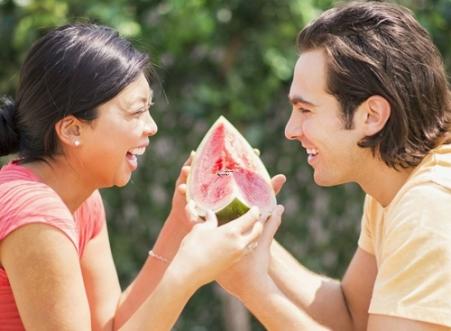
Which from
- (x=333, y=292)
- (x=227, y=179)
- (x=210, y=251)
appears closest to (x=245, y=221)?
(x=210, y=251)

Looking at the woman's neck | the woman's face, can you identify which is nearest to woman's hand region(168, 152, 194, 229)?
the woman's face

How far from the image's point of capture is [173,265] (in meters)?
2.65

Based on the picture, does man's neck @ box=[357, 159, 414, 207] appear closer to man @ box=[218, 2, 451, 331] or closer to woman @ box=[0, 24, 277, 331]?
man @ box=[218, 2, 451, 331]

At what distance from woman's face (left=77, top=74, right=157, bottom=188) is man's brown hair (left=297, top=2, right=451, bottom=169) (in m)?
0.62

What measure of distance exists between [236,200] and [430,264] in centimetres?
65

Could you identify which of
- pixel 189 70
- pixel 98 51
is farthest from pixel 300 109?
pixel 189 70

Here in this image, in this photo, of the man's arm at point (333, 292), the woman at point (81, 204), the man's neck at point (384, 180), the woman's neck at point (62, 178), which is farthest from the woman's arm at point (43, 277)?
the man's neck at point (384, 180)

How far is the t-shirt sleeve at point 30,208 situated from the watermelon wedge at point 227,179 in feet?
1.42

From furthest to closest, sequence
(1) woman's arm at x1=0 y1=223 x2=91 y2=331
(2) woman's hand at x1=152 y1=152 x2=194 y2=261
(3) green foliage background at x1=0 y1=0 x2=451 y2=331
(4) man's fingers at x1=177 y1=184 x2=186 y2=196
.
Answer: (3) green foliage background at x1=0 y1=0 x2=451 y2=331 < (2) woman's hand at x1=152 y1=152 x2=194 y2=261 < (4) man's fingers at x1=177 y1=184 x2=186 y2=196 < (1) woman's arm at x1=0 y1=223 x2=91 y2=331

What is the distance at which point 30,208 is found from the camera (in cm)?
275

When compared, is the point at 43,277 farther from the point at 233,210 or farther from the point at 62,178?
the point at 233,210

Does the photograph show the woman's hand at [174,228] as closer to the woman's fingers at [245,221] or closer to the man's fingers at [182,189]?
the man's fingers at [182,189]

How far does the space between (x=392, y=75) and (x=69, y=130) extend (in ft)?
3.42

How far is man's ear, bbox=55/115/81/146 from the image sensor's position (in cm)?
295
